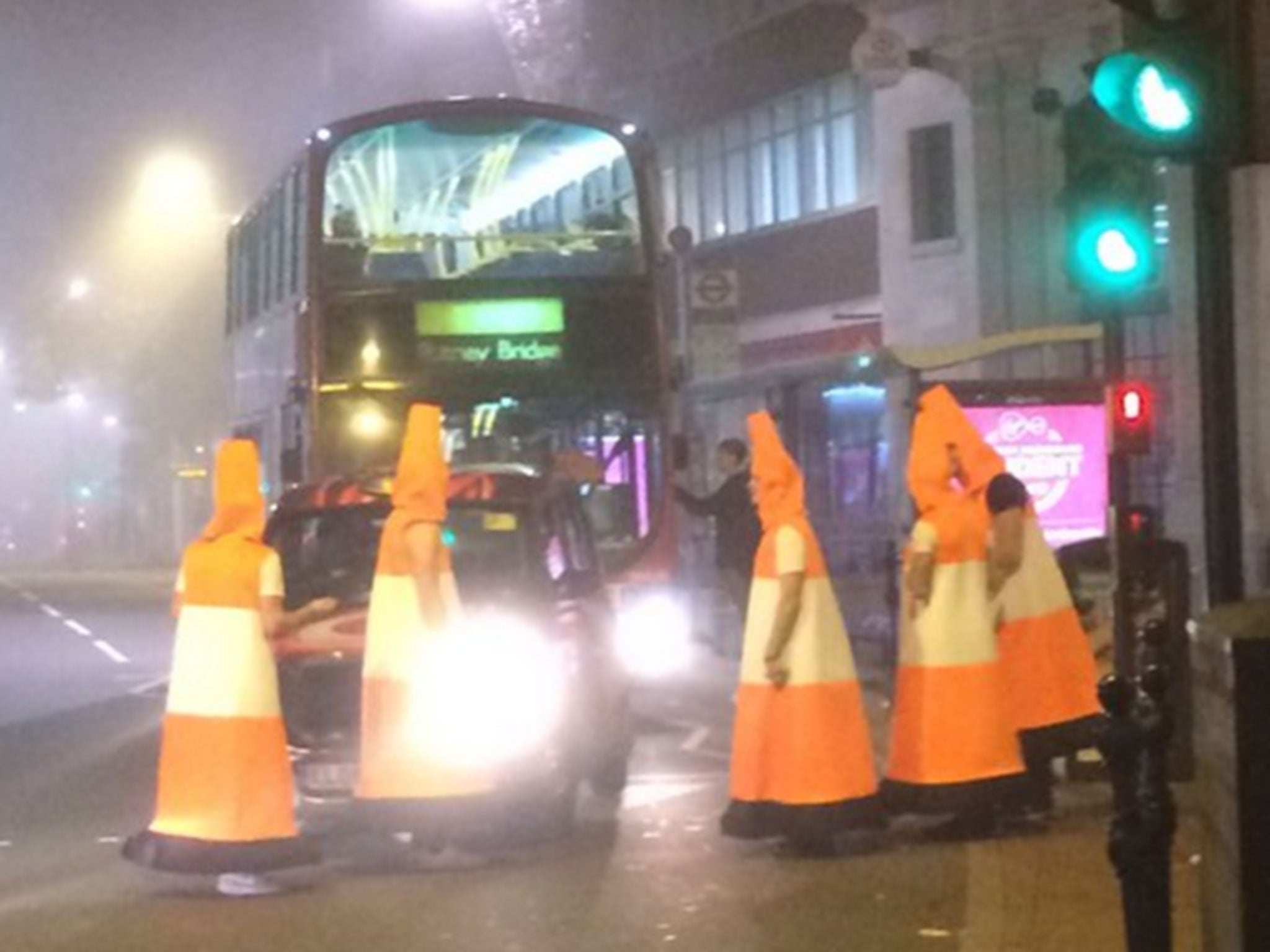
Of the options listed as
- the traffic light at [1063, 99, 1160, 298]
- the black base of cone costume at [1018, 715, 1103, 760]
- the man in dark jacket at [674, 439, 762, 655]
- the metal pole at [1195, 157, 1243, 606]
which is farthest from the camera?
the man in dark jacket at [674, 439, 762, 655]

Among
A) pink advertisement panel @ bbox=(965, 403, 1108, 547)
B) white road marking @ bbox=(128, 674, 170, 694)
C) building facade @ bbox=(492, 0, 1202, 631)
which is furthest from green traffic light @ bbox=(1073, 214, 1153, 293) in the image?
white road marking @ bbox=(128, 674, 170, 694)

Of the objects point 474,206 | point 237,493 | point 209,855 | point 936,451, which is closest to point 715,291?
point 474,206

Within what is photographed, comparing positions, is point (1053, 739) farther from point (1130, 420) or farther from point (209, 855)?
point (209, 855)

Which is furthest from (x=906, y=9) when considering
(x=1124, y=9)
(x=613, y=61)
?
(x=1124, y=9)

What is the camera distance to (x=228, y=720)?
1138 centimetres

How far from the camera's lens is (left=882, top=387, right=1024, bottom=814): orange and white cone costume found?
1209cm

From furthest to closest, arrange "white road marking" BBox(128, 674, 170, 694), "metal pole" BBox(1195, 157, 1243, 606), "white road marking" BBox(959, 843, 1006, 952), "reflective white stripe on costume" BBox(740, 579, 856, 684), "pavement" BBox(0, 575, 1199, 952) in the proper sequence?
"white road marking" BBox(128, 674, 170, 694), "reflective white stripe on costume" BBox(740, 579, 856, 684), "pavement" BBox(0, 575, 1199, 952), "white road marking" BBox(959, 843, 1006, 952), "metal pole" BBox(1195, 157, 1243, 606)

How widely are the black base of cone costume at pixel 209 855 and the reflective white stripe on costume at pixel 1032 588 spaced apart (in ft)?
11.5

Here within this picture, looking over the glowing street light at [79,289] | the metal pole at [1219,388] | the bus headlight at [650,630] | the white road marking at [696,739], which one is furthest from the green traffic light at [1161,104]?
the glowing street light at [79,289]

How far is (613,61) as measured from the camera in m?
46.6

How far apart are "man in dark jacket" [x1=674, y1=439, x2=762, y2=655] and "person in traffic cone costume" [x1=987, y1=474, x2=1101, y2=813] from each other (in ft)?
23.1

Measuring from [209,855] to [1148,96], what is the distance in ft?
17.9

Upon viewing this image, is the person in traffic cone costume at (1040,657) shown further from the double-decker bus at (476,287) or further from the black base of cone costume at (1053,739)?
the double-decker bus at (476,287)

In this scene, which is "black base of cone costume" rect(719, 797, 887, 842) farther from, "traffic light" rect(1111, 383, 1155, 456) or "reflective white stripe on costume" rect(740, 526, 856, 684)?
"traffic light" rect(1111, 383, 1155, 456)
